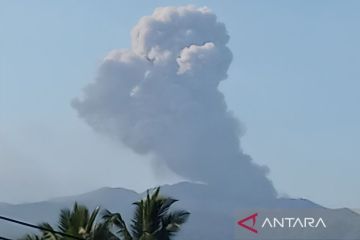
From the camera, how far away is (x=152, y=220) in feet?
104

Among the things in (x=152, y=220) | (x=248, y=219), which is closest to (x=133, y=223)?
(x=152, y=220)

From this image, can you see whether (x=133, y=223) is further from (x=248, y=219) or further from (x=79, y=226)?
(x=248, y=219)

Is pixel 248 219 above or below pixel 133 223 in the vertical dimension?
above

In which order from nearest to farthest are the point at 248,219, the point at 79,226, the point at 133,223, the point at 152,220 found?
the point at 79,226 < the point at 248,219 < the point at 152,220 < the point at 133,223

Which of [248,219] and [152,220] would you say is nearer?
[248,219]

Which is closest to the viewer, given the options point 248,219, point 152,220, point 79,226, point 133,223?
point 79,226

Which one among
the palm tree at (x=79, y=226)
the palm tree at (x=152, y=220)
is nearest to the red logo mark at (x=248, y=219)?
the palm tree at (x=152, y=220)

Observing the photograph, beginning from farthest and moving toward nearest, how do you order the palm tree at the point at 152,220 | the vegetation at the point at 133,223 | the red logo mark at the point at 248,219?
the palm tree at the point at 152,220, the vegetation at the point at 133,223, the red logo mark at the point at 248,219

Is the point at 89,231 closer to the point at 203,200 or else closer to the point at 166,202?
the point at 166,202

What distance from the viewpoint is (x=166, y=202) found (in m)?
32.1

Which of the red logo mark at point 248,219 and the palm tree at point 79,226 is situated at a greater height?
the red logo mark at point 248,219

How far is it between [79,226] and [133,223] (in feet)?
7.91

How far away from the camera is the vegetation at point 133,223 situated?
98.8 ft

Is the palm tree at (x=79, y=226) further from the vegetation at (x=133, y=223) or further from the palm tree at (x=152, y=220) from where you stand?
the palm tree at (x=152, y=220)
